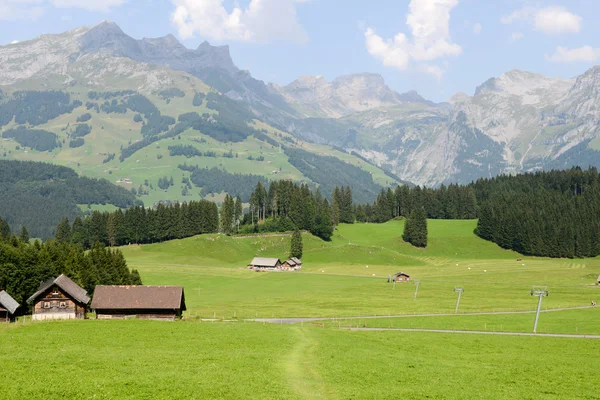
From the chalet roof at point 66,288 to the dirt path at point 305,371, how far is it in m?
37.6

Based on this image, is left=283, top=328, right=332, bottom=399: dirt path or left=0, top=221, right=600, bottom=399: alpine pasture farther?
left=0, top=221, right=600, bottom=399: alpine pasture

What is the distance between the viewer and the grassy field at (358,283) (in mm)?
106562

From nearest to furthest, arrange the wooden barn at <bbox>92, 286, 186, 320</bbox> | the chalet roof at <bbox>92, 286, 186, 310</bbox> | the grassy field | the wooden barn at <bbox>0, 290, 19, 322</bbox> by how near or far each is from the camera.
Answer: the wooden barn at <bbox>0, 290, 19, 322</bbox> < the chalet roof at <bbox>92, 286, 186, 310</bbox> < the wooden barn at <bbox>92, 286, 186, 320</bbox> < the grassy field

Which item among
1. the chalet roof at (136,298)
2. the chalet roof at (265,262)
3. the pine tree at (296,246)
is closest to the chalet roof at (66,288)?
the chalet roof at (136,298)

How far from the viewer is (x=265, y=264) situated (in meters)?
182

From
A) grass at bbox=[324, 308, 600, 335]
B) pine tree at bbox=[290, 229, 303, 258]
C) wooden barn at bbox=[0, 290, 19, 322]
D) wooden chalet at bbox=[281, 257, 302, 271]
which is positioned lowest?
grass at bbox=[324, 308, 600, 335]

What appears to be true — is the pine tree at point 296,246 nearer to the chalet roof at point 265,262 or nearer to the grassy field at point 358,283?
the grassy field at point 358,283

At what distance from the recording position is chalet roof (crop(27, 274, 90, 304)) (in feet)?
272

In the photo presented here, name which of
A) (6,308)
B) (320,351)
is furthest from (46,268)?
(320,351)

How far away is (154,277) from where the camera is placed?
146 meters

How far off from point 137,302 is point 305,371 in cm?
4703

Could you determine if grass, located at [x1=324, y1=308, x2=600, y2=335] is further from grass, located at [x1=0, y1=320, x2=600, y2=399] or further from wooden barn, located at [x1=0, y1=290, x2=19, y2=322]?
wooden barn, located at [x1=0, y1=290, x2=19, y2=322]

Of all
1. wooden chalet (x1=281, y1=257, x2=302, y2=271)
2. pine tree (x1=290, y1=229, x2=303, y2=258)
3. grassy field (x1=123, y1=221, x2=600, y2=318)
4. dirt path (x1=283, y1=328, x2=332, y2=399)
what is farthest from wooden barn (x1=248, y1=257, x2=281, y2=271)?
dirt path (x1=283, y1=328, x2=332, y2=399)

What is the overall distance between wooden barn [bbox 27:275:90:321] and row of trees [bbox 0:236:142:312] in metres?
7.93
